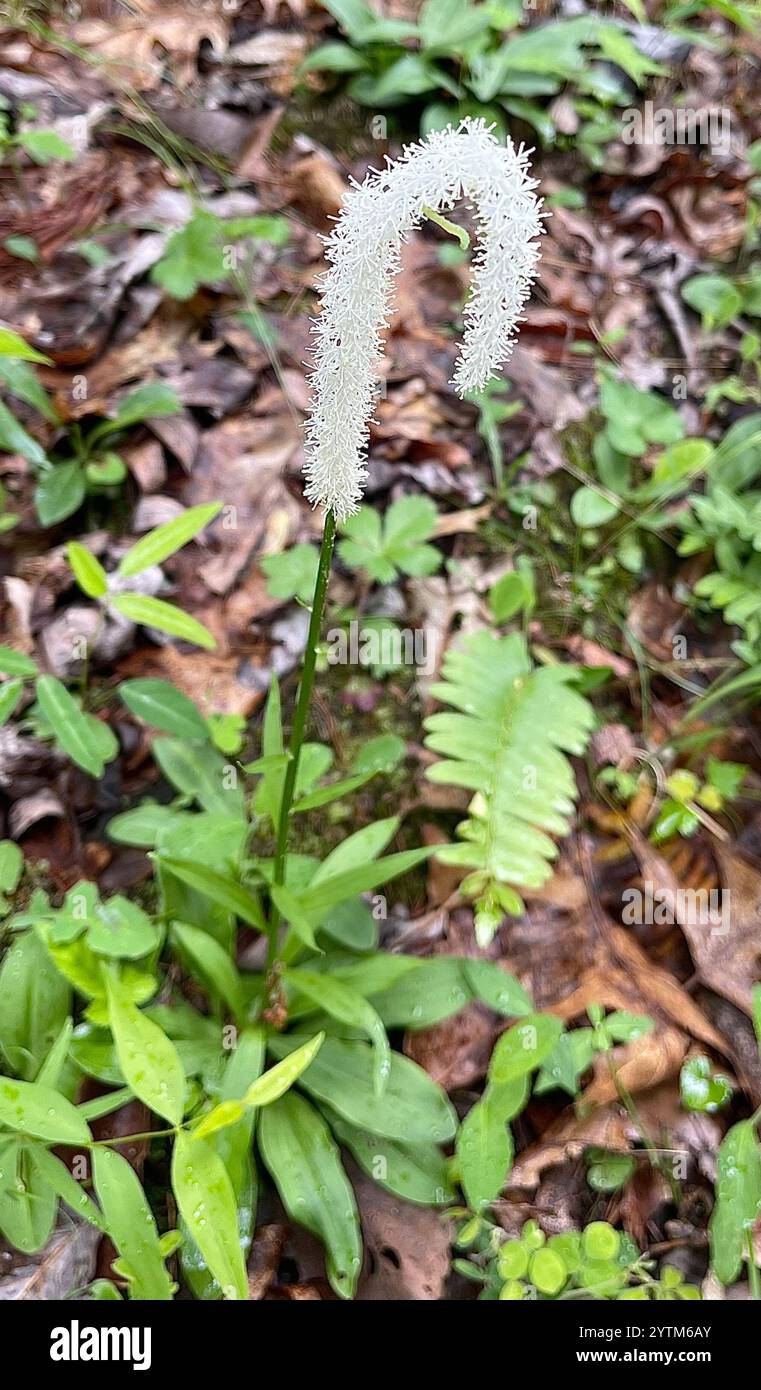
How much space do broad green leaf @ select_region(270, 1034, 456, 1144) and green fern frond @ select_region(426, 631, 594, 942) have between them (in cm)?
40

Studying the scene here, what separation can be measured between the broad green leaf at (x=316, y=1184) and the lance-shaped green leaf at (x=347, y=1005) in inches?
8.6

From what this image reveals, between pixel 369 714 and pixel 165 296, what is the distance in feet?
6.12

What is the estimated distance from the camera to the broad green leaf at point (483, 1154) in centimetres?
205

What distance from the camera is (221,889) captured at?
221cm

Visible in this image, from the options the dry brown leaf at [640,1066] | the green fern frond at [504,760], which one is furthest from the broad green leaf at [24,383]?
the dry brown leaf at [640,1066]

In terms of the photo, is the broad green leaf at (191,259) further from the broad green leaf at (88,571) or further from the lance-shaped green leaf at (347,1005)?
the lance-shaped green leaf at (347,1005)

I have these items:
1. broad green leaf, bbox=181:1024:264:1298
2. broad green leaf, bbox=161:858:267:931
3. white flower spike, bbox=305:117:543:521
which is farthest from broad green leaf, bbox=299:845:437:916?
white flower spike, bbox=305:117:543:521

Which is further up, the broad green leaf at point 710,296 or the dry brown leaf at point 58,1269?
→ the broad green leaf at point 710,296

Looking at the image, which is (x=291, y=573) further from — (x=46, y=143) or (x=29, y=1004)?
(x=46, y=143)

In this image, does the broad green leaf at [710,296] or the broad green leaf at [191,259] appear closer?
the broad green leaf at [191,259]

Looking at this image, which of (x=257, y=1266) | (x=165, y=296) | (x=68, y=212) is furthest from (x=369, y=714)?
(x=68, y=212)
